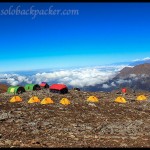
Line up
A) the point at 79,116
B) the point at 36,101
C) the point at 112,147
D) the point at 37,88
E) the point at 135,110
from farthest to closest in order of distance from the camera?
the point at 37,88 < the point at 36,101 < the point at 135,110 < the point at 79,116 < the point at 112,147

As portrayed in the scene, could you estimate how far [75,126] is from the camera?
100 ft

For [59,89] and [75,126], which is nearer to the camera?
[75,126]

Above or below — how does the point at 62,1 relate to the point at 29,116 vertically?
above

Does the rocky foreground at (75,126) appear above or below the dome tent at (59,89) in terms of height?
below

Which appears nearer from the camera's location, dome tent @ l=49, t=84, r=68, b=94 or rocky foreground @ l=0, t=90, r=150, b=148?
rocky foreground @ l=0, t=90, r=150, b=148

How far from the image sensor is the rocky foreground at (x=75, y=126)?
23.2m

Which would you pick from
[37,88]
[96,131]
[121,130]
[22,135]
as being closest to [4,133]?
[22,135]

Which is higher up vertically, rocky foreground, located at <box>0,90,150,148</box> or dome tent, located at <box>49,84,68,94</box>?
dome tent, located at <box>49,84,68,94</box>

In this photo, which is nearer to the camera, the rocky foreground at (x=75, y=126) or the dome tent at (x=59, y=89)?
the rocky foreground at (x=75, y=126)

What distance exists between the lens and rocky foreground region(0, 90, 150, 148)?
23188 mm

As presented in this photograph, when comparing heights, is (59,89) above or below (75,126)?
above

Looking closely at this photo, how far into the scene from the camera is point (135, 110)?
1641 inches

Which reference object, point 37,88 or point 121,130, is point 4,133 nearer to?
point 121,130

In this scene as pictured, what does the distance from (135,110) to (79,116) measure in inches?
388
